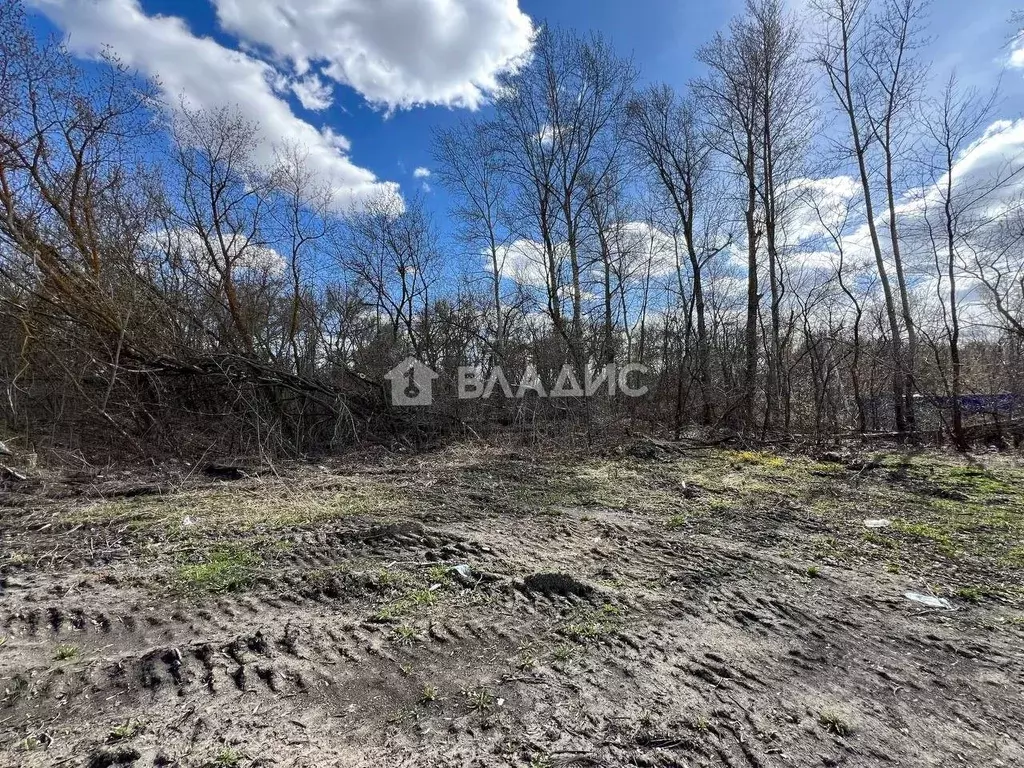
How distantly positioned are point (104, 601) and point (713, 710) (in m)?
2.91

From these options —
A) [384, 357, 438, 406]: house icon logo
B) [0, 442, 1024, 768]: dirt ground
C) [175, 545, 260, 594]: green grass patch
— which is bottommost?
[0, 442, 1024, 768]: dirt ground

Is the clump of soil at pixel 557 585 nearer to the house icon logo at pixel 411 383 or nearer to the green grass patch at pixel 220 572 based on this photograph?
the green grass patch at pixel 220 572

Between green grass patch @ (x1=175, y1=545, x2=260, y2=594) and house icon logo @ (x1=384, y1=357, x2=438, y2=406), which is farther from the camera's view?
house icon logo @ (x1=384, y1=357, x2=438, y2=406)

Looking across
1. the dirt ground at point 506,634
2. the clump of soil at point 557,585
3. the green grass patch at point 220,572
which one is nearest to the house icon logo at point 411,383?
the dirt ground at point 506,634

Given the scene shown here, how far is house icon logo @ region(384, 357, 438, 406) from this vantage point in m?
9.63

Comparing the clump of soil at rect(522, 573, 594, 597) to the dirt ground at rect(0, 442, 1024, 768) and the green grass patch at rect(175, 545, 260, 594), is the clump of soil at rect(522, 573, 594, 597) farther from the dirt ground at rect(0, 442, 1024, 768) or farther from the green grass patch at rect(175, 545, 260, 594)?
the green grass patch at rect(175, 545, 260, 594)

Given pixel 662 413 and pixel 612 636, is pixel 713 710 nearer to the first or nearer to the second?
pixel 612 636

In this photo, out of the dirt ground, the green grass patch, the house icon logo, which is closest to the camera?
the dirt ground

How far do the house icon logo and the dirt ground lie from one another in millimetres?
5318

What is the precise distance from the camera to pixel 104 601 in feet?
7.86

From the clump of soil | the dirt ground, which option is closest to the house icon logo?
the dirt ground

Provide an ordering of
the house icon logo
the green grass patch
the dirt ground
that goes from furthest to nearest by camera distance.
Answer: the house icon logo < the green grass patch < the dirt ground

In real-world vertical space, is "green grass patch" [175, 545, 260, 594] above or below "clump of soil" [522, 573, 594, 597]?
above

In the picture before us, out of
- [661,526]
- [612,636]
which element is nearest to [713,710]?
[612,636]
